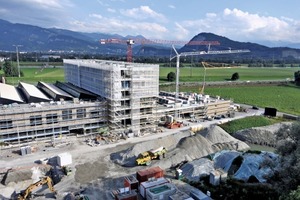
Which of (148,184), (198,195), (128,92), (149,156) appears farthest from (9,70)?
(198,195)

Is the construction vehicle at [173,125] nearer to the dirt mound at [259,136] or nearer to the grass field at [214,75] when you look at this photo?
the dirt mound at [259,136]

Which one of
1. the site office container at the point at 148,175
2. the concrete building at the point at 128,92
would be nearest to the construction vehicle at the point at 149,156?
the site office container at the point at 148,175

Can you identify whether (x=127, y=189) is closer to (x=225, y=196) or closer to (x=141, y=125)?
(x=225, y=196)

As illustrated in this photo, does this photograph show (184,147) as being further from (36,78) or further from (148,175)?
(36,78)

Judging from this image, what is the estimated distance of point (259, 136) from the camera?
47406mm

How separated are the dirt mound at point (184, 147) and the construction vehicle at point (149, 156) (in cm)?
76

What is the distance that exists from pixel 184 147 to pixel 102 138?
583 inches

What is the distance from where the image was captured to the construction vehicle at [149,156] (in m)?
35.2

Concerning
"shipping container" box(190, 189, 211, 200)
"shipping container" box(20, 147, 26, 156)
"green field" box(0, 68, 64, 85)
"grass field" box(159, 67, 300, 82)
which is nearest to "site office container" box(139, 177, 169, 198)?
"shipping container" box(190, 189, 211, 200)

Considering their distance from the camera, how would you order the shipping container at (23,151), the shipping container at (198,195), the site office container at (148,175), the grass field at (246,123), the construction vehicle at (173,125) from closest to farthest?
the shipping container at (198,195), the site office container at (148,175), the shipping container at (23,151), the construction vehicle at (173,125), the grass field at (246,123)

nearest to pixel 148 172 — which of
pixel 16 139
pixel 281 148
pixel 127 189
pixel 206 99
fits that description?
pixel 127 189

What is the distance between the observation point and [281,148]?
25.2 meters

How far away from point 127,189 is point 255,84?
9628 cm

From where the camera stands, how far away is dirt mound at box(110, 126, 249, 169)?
36.2m
